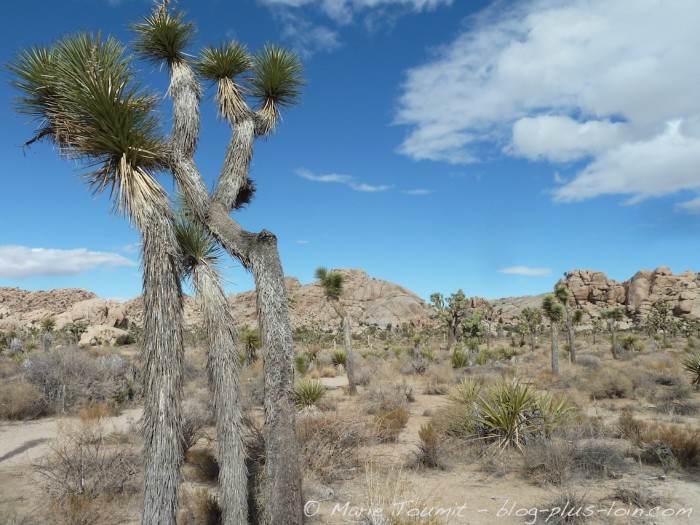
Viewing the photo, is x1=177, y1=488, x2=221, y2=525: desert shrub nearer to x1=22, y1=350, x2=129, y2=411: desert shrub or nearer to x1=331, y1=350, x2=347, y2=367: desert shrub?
x1=22, y1=350, x2=129, y2=411: desert shrub

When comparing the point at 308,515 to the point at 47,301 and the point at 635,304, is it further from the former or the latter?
the point at 47,301

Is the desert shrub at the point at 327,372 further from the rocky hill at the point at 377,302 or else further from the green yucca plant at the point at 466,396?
the rocky hill at the point at 377,302

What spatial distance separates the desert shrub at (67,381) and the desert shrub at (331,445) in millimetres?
9488

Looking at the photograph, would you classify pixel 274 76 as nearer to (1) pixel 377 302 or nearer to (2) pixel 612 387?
(2) pixel 612 387

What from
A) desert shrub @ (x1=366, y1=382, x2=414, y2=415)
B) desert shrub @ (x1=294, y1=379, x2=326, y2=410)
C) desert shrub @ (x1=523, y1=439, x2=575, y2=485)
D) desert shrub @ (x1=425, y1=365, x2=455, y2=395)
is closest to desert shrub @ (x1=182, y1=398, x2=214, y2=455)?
desert shrub @ (x1=294, y1=379, x2=326, y2=410)

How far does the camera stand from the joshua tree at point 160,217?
4.89m

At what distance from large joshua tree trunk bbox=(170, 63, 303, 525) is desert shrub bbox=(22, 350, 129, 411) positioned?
11.4 m

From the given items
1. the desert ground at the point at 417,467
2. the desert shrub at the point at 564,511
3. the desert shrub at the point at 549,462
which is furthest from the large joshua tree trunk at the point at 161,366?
the desert shrub at the point at 549,462

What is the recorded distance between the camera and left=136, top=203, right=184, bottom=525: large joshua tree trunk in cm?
481

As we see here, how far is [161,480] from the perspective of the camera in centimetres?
480

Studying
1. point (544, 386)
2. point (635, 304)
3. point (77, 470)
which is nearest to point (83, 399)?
point (77, 470)

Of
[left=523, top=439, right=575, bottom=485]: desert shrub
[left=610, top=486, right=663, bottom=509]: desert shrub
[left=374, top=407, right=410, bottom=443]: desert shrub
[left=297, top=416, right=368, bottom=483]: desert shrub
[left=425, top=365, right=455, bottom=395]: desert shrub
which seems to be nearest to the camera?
[left=610, top=486, right=663, bottom=509]: desert shrub

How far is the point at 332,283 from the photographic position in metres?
22.8

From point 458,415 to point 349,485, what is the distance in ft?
10.5
